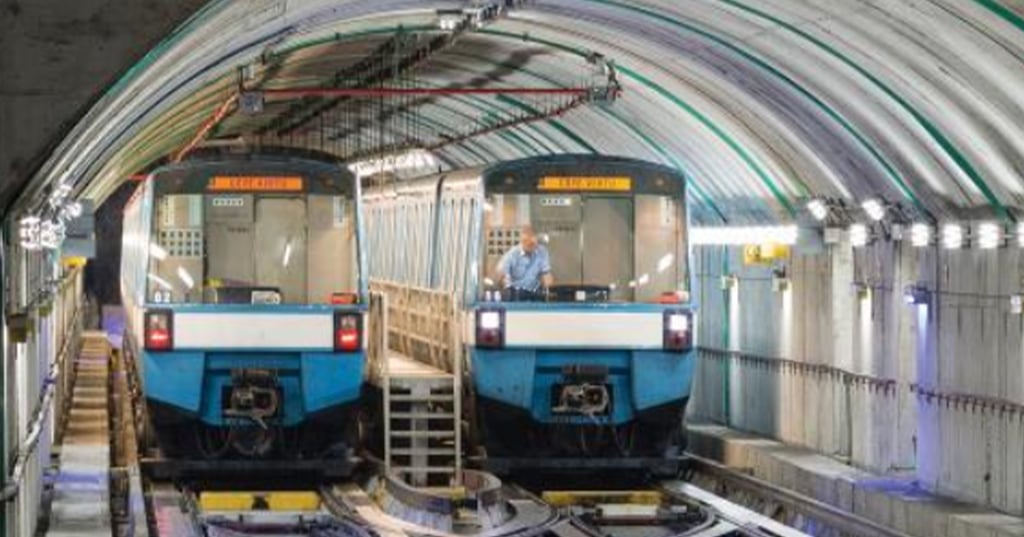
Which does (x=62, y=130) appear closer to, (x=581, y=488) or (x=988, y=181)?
(x=988, y=181)

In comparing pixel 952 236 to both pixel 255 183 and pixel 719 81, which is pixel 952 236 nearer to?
pixel 719 81

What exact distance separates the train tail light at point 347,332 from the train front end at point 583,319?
3.87 feet

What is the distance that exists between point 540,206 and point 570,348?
1509mm

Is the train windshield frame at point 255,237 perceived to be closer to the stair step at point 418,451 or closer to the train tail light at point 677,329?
the stair step at point 418,451

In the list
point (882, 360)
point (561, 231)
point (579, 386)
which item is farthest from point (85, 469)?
point (882, 360)

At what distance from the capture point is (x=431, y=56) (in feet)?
93.0

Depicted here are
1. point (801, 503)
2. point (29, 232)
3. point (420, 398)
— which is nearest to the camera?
point (29, 232)

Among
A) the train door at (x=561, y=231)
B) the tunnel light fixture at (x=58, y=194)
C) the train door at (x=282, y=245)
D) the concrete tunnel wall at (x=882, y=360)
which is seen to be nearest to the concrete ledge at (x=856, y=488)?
the concrete tunnel wall at (x=882, y=360)

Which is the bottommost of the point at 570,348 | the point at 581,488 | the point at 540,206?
the point at 581,488

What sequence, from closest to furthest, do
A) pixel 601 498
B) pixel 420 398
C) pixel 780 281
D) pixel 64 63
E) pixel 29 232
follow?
pixel 64 63 < pixel 29 232 < pixel 601 498 < pixel 420 398 < pixel 780 281

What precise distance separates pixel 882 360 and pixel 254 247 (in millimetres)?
6197

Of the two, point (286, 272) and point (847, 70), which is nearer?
point (847, 70)

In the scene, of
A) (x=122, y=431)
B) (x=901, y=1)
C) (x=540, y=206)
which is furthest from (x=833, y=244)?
(x=122, y=431)

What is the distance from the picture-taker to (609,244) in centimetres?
2228
